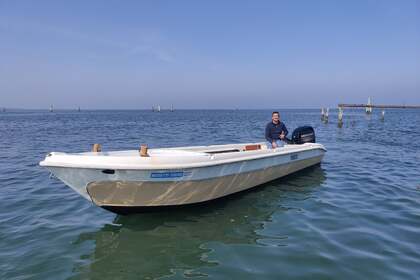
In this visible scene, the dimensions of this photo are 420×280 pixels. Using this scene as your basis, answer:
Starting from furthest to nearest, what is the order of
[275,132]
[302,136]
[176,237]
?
[302,136]
[275,132]
[176,237]

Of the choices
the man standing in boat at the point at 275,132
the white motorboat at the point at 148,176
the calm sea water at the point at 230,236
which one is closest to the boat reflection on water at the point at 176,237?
the calm sea water at the point at 230,236

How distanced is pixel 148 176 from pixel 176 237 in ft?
4.16

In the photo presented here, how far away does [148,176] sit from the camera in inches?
269

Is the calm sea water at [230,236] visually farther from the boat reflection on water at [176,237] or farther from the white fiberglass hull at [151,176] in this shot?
the white fiberglass hull at [151,176]

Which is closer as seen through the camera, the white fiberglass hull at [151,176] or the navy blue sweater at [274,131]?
the white fiberglass hull at [151,176]

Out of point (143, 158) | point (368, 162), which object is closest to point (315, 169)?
point (368, 162)

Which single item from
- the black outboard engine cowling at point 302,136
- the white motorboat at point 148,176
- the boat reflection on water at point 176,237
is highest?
the black outboard engine cowling at point 302,136

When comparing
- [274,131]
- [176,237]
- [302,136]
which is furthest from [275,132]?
[176,237]

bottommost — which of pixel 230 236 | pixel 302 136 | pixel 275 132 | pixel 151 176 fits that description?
pixel 230 236

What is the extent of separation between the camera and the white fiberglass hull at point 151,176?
6.60 m

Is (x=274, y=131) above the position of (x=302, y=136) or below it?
above

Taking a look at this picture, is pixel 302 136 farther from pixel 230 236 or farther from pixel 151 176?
pixel 151 176

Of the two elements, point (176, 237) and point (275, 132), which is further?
point (275, 132)

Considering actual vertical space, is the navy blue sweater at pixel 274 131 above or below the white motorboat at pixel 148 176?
above
